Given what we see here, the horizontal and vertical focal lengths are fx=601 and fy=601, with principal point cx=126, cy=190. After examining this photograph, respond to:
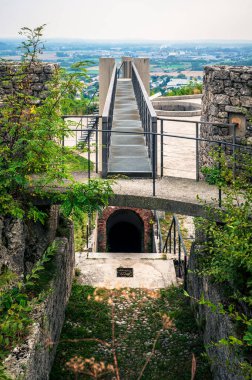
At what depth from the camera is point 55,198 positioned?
30.1 feet

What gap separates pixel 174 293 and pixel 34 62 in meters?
4.84

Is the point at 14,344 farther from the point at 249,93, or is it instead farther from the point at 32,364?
the point at 249,93

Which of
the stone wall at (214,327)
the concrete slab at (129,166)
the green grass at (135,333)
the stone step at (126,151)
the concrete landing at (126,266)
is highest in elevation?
the stone step at (126,151)

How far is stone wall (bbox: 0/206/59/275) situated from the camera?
912 cm

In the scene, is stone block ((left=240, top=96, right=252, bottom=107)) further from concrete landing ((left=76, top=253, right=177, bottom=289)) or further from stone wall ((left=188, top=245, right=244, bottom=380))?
concrete landing ((left=76, top=253, right=177, bottom=289))

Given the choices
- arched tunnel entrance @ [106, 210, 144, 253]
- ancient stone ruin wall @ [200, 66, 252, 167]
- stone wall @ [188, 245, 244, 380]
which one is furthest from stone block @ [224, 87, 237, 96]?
arched tunnel entrance @ [106, 210, 144, 253]

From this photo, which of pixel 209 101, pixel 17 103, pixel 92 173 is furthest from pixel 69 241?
pixel 209 101

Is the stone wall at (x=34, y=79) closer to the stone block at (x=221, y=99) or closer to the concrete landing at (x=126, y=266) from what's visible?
the stone block at (x=221, y=99)

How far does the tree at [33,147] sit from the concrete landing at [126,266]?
2889mm

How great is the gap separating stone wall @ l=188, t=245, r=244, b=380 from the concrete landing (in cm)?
148

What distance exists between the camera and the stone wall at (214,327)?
6641 millimetres

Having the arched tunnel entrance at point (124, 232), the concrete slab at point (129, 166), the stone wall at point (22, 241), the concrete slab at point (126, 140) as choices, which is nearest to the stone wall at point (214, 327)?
the concrete slab at point (129, 166)

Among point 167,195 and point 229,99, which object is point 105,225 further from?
point 167,195

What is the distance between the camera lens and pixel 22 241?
9.41 m
